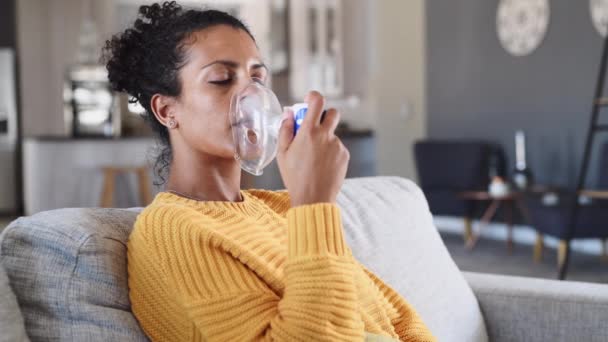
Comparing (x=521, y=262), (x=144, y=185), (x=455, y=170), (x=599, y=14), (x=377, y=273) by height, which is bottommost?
(x=521, y=262)

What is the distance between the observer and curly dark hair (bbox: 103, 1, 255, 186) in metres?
1.13

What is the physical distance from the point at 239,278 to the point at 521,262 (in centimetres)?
416

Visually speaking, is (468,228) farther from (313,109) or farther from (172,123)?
(313,109)

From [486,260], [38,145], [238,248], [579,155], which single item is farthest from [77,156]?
[238,248]

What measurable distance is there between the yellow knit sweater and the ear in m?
0.15

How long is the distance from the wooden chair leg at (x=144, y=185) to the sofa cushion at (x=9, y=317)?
555 cm

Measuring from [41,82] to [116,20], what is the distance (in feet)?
3.67

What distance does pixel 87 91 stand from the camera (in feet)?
25.7

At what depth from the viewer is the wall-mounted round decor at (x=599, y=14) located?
4.99m

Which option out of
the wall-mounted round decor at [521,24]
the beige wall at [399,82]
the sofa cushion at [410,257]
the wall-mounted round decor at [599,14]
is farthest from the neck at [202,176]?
the beige wall at [399,82]

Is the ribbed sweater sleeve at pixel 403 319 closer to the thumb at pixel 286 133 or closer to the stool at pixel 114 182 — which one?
the thumb at pixel 286 133

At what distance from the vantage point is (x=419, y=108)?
272 inches

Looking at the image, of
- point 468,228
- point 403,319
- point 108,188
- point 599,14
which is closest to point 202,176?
point 403,319

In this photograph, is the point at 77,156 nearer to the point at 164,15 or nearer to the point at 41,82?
the point at 41,82
